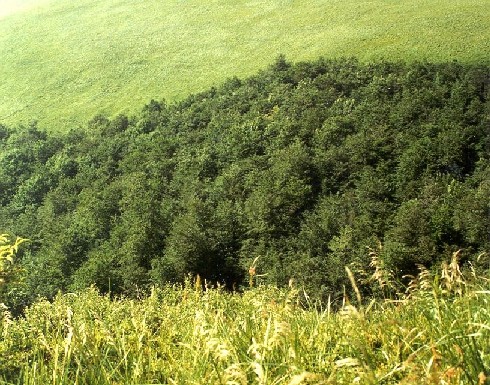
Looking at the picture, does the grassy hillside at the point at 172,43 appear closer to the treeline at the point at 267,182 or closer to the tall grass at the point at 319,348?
the treeline at the point at 267,182

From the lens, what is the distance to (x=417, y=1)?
65375 mm

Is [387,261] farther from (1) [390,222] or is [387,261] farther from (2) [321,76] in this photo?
(2) [321,76]

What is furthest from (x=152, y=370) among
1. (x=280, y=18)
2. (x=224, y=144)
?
(x=280, y=18)

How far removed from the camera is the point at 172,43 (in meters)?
82.2

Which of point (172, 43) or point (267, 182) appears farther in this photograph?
point (172, 43)

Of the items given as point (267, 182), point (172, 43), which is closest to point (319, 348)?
point (267, 182)

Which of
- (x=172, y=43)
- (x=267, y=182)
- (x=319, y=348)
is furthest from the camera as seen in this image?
(x=172, y=43)

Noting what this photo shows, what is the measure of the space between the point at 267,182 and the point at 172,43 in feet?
146

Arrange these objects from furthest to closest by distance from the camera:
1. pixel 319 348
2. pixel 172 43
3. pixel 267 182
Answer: pixel 172 43 → pixel 267 182 → pixel 319 348

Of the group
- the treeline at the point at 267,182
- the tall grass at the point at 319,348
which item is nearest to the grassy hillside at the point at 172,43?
the treeline at the point at 267,182

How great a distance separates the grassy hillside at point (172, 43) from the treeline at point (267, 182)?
3078 millimetres

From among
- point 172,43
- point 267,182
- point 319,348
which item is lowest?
point 267,182

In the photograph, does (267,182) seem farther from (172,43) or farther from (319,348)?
(172,43)

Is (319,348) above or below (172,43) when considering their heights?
above
